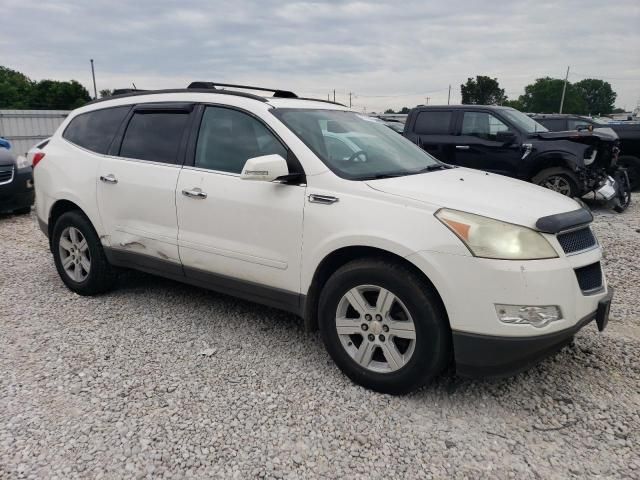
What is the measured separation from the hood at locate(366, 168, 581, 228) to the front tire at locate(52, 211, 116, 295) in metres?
2.71

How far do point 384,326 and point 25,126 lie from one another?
16467mm

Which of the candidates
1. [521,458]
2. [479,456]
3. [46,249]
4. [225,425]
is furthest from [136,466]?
[46,249]

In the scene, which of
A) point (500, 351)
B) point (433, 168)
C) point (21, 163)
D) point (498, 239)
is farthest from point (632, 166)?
point (21, 163)

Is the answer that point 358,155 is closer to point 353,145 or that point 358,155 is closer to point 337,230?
point 353,145

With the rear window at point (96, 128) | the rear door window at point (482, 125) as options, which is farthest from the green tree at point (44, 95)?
the rear window at point (96, 128)

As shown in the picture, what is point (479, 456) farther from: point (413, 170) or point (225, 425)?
point (413, 170)

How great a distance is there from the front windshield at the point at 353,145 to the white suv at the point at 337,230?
0.05ft

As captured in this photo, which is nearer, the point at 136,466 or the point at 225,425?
the point at 136,466

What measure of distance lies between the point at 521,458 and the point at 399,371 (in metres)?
0.75

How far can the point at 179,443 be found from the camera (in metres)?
2.62

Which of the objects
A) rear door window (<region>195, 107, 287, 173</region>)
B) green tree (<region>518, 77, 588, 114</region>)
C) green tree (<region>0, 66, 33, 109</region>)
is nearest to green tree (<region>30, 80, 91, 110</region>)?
green tree (<region>0, 66, 33, 109</region>)

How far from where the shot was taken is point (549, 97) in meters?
111

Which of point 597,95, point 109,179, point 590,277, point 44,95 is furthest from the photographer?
point 597,95

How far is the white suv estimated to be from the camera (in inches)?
105
